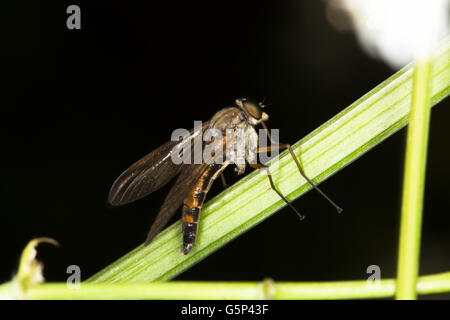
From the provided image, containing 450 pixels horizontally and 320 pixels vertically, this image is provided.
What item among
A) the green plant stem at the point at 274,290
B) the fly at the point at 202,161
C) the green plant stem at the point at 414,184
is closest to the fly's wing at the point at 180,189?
the fly at the point at 202,161

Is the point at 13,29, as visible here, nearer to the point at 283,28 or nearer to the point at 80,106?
the point at 80,106

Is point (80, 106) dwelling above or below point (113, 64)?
below

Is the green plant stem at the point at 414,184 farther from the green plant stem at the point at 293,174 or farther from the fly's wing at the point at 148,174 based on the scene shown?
the fly's wing at the point at 148,174

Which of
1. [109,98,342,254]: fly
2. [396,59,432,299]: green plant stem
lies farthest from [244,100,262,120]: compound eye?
[396,59,432,299]: green plant stem

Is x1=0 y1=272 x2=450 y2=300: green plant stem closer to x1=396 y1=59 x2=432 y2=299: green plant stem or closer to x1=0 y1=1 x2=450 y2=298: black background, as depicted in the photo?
x1=396 y1=59 x2=432 y2=299: green plant stem

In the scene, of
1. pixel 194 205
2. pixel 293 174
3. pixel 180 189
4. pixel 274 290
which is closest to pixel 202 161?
pixel 180 189

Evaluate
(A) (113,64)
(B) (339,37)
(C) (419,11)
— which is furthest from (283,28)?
(C) (419,11)
